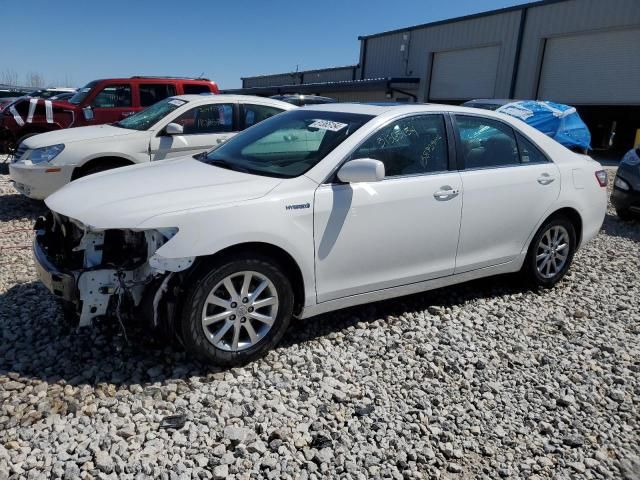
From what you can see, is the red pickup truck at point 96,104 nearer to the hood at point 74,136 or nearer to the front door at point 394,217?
the hood at point 74,136

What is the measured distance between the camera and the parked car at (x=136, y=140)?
648 cm

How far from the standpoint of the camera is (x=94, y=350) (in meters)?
3.38

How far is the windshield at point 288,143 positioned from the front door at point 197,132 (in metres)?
2.82

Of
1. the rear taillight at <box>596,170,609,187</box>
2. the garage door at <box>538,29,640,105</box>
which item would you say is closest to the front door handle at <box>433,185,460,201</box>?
the rear taillight at <box>596,170,609,187</box>

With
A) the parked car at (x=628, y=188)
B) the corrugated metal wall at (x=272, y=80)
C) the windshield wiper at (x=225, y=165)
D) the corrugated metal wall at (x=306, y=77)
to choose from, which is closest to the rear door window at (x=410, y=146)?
the windshield wiper at (x=225, y=165)

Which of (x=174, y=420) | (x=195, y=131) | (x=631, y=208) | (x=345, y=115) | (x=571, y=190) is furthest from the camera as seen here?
(x=631, y=208)

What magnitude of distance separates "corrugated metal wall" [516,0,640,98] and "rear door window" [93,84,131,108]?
1603cm

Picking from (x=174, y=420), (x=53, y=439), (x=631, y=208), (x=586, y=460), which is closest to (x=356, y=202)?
(x=174, y=420)

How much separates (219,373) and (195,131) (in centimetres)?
464

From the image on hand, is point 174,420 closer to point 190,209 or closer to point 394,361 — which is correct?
point 190,209

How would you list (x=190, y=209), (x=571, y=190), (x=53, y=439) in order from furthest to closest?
(x=571, y=190)
(x=190, y=209)
(x=53, y=439)

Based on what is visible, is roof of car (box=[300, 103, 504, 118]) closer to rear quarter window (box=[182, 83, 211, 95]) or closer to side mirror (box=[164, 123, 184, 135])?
side mirror (box=[164, 123, 184, 135])

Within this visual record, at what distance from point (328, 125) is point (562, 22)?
62.9ft

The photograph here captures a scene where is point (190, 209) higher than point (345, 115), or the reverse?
point (345, 115)
